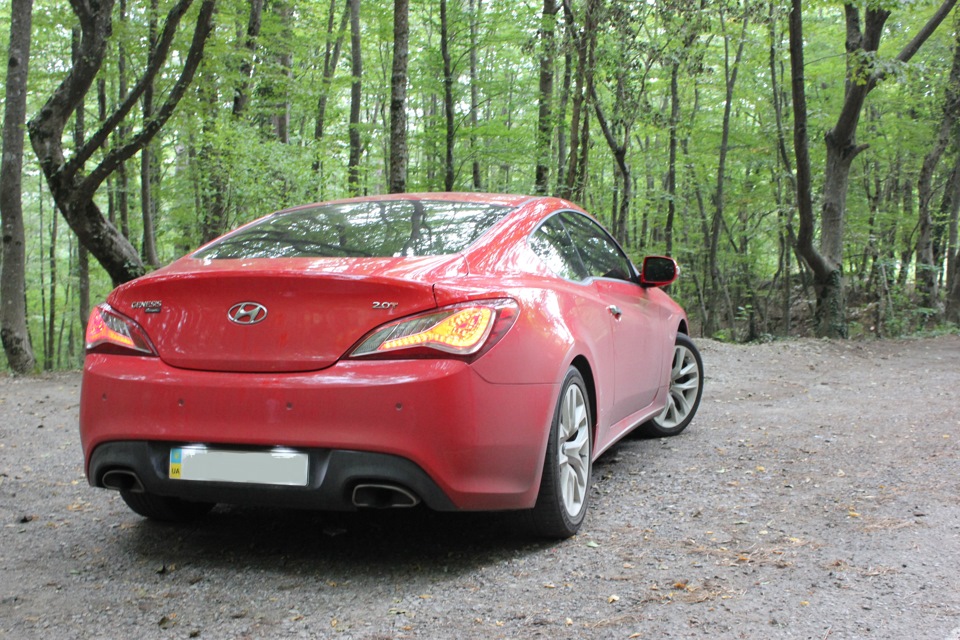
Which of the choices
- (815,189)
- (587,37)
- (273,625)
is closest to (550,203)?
(273,625)

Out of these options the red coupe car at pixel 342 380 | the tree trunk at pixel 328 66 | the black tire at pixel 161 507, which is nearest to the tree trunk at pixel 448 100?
the tree trunk at pixel 328 66

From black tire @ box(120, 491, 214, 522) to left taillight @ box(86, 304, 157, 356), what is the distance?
690 millimetres

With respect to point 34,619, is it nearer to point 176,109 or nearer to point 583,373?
point 583,373

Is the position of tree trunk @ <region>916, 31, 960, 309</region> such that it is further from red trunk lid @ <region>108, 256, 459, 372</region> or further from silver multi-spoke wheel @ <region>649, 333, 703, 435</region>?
red trunk lid @ <region>108, 256, 459, 372</region>

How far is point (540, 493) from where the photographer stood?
336 centimetres

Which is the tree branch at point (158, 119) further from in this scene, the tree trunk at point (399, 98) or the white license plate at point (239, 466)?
the white license plate at point (239, 466)

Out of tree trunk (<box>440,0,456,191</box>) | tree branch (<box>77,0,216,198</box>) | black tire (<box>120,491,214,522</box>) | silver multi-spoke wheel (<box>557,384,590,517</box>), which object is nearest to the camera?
silver multi-spoke wheel (<box>557,384,590,517</box>)

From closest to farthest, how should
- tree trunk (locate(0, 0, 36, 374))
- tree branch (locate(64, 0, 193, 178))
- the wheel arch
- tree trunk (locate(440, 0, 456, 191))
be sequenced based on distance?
1. the wheel arch
2. tree branch (locate(64, 0, 193, 178))
3. tree trunk (locate(0, 0, 36, 374))
4. tree trunk (locate(440, 0, 456, 191))

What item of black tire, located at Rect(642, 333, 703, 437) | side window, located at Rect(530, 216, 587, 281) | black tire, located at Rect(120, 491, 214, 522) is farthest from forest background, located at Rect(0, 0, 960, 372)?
black tire, located at Rect(120, 491, 214, 522)

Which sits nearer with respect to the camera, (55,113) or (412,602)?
(412,602)

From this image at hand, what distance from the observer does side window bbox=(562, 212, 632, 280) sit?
4492 millimetres

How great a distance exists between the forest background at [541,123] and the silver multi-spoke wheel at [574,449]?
665 cm

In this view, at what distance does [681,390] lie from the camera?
237 inches

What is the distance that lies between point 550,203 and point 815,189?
65.8ft
